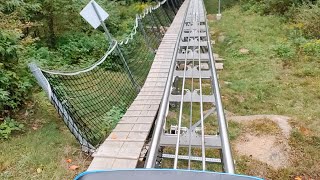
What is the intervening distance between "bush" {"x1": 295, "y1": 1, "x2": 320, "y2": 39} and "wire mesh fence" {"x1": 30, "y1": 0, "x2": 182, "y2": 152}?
13.4ft

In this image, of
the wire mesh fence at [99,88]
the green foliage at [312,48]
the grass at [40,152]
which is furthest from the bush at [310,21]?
the grass at [40,152]

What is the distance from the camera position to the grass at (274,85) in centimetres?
398

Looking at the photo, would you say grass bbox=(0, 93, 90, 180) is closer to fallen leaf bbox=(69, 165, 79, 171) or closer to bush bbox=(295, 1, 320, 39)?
fallen leaf bbox=(69, 165, 79, 171)

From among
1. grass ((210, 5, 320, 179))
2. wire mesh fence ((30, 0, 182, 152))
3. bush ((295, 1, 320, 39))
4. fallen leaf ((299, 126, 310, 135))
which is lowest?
grass ((210, 5, 320, 179))

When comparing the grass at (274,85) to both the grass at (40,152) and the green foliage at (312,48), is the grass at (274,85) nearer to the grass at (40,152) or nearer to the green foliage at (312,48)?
the green foliage at (312,48)

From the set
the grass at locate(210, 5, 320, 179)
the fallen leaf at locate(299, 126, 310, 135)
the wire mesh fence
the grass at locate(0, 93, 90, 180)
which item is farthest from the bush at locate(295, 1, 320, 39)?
the grass at locate(0, 93, 90, 180)

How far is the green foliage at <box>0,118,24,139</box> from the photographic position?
3.73 m

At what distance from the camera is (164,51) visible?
6.98 metres

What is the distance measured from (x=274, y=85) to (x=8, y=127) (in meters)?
4.73

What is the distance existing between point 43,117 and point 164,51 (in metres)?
3.42

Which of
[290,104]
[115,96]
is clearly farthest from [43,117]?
[290,104]

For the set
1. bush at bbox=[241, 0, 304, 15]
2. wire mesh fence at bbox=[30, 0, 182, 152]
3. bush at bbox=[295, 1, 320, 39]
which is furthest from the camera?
bush at bbox=[241, 0, 304, 15]

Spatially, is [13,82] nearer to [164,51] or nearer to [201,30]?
[164,51]

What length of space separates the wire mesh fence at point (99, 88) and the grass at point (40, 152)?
21 centimetres
